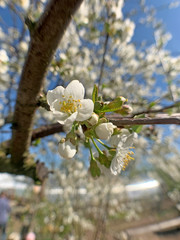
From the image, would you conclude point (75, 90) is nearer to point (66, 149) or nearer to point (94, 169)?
point (66, 149)

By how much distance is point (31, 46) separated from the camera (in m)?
0.55

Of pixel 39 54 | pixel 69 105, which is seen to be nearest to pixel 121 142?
pixel 69 105

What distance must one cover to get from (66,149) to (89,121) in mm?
147

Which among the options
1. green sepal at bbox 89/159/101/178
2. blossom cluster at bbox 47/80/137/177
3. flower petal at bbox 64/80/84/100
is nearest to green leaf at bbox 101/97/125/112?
blossom cluster at bbox 47/80/137/177

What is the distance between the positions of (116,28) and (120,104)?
1715 mm

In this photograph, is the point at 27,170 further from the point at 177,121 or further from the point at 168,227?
the point at 168,227

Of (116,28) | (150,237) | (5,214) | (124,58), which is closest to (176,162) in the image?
(150,237)

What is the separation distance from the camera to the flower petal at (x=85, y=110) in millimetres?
509

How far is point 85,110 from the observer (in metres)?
0.52

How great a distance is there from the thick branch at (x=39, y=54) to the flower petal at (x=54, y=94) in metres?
0.08

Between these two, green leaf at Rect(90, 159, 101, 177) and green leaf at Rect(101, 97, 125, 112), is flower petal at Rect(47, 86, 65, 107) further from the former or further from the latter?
green leaf at Rect(90, 159, 101, 177)

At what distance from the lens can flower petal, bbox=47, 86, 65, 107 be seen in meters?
0.58

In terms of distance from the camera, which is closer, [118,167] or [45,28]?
[45,28]

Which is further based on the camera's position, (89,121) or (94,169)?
(94,169)
